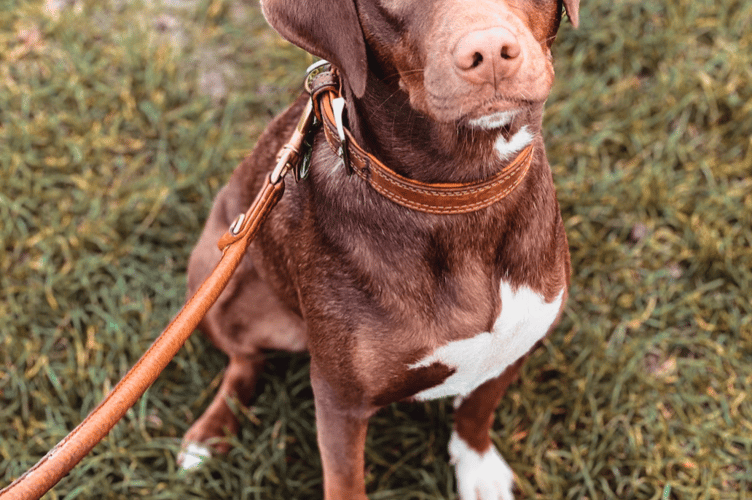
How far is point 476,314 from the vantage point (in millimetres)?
2127

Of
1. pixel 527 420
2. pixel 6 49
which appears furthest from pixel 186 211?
pixel 527 420

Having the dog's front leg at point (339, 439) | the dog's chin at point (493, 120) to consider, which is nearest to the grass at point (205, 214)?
the dog's front leg at point (339, 439)

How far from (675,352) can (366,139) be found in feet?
6.55

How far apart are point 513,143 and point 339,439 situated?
1.08 metres

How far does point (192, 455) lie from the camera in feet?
10.2

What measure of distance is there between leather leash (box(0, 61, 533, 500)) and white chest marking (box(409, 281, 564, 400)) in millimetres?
326

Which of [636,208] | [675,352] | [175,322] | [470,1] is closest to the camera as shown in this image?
[470,1]

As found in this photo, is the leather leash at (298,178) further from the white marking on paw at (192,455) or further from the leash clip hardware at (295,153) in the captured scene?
the white marking on paw at (192,455)

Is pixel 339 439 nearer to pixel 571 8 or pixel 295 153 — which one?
pixel 295 153

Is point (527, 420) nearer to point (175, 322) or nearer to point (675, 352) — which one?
point (675, 352)

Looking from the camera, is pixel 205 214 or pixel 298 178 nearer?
pixel 298 178

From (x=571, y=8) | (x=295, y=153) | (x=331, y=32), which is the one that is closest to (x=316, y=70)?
(x=295, y=153)

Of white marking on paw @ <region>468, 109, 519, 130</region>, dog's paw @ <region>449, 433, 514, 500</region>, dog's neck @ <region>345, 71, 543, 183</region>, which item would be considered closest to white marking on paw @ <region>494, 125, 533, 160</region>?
dog's neck @ <region>345, 71, 543, 183</region>

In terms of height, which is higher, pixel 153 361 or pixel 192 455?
pixel 153 361
